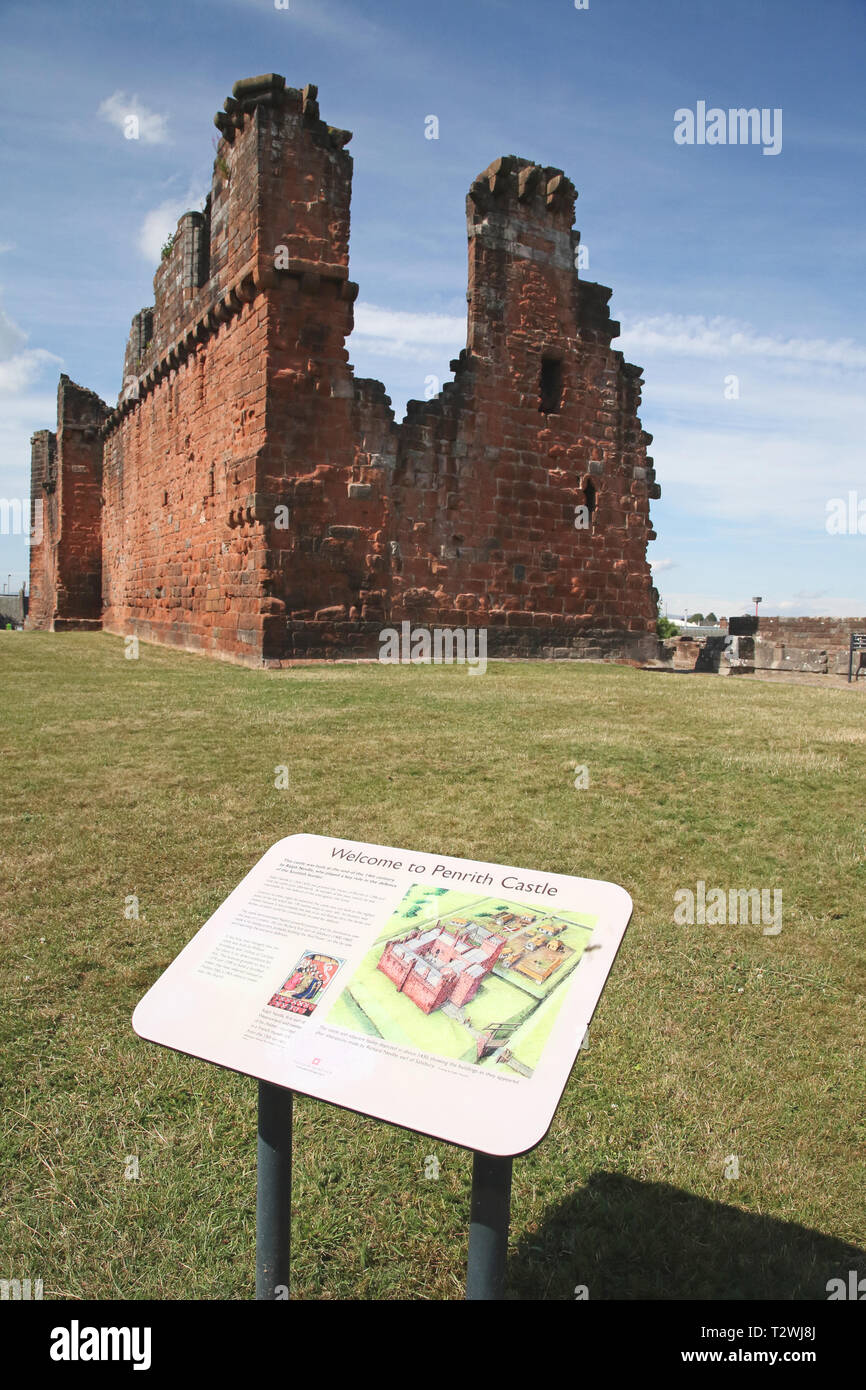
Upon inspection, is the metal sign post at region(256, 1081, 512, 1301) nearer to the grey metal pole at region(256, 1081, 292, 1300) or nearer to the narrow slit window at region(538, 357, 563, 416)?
the grey metal pole at region(256, 1081, 292, 1300)

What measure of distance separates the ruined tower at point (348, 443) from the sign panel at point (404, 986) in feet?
33.7

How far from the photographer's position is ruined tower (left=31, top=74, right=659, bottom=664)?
12.4 metres

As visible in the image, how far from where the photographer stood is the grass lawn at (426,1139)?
2.58 metres

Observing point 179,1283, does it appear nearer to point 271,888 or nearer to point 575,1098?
point 271,888

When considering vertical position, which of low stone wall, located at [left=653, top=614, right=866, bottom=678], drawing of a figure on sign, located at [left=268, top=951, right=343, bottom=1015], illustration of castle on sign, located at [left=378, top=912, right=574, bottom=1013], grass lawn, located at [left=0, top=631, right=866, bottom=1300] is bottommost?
grass lawn, located at [left=0, top=631, right=866, bottom=1300]

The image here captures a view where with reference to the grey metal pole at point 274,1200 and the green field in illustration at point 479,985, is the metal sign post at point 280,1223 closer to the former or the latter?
the grey metal pole at point 274,1200

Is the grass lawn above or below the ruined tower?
below

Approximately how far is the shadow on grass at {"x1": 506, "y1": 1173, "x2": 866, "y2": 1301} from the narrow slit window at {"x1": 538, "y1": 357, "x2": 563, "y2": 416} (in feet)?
47.3

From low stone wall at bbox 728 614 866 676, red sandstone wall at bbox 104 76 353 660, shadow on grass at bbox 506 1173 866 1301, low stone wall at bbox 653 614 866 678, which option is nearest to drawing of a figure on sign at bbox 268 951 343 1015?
shadow on grass at bbox 506 1173 866 1301
